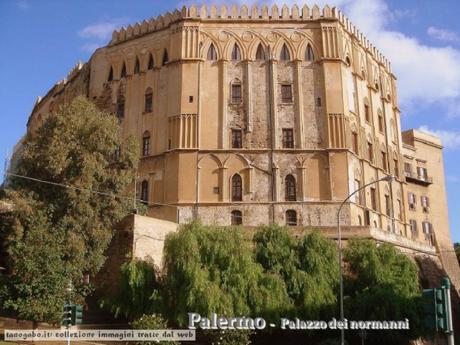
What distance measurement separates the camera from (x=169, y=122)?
33.9 meters

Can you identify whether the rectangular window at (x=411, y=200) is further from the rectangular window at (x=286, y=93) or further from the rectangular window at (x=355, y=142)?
the rectangular window at (x=286, y=93)

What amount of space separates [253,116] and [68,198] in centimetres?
1394

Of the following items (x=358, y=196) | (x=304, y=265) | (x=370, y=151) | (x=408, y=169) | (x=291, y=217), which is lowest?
(x=304, y=265)

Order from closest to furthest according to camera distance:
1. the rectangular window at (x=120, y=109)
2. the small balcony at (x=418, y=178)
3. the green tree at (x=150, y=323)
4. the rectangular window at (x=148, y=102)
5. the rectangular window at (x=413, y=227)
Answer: the green tree at (x=150, y=323)
the rectangular window at (x=148, y=102)
the rectangular window at (x=120, y=109)
the rectangular window at (x=413, y=227)
the small balcony at (x=418, y=178)

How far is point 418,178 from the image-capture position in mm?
45156

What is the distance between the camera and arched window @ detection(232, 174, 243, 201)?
106 ft

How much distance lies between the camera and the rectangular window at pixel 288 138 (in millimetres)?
33281

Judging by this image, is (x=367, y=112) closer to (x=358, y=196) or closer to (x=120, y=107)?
(x=358, y=196)

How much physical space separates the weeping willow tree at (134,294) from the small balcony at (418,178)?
86.9 ft

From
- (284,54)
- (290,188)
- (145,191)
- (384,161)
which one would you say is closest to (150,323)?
(290,188)

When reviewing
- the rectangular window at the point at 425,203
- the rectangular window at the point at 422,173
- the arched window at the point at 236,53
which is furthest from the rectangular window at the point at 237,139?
the rectangular window at the point at 422,173

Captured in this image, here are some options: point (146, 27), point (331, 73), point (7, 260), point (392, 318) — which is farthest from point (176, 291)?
point (146, 27)

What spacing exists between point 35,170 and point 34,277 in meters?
5.23

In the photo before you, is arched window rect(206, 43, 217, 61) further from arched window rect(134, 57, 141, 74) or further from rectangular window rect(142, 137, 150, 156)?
rectangular window rect(142, 137, 150, 156)
